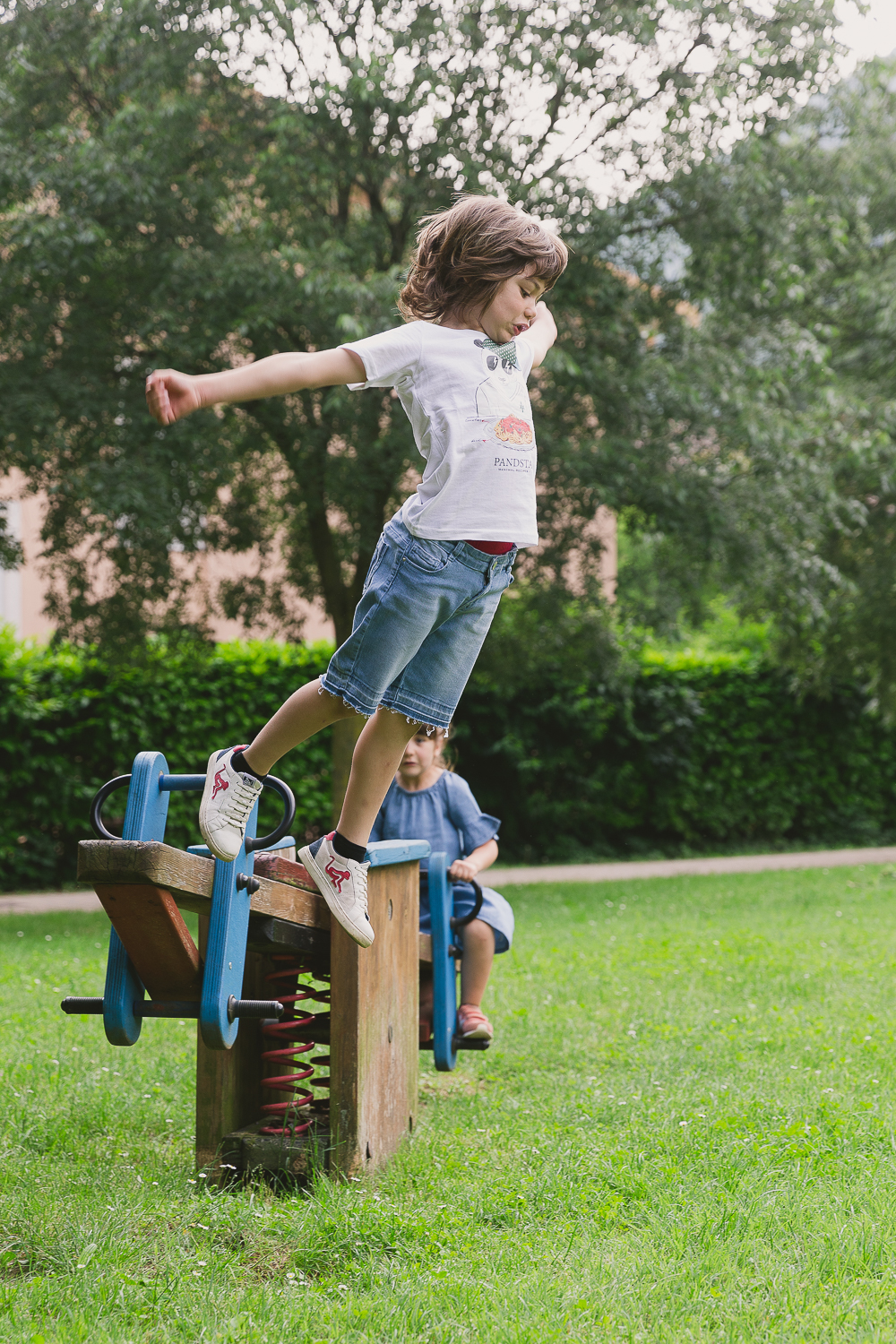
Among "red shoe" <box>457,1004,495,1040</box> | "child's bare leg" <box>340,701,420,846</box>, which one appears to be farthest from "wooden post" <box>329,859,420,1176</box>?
"red shoe" <box>457,1004,495,1040</box>

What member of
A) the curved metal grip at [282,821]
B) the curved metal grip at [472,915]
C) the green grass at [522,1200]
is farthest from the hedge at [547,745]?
the curved metal grip at [282,821]

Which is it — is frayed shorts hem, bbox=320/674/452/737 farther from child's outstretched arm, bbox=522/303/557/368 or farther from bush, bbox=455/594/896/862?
bush, bbox=455/594/896/862

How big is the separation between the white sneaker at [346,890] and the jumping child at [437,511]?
1cm

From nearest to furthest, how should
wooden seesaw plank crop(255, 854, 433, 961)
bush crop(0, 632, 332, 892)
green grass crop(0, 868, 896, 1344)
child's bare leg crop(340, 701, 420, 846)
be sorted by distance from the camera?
green grass crop(0, 868, 896, 1344), child's bare leg crop(340, 701, 420, 846), wooden seesaw plank crop(255, 854, 433, 961), bush crop(0, 632, 332, 892)

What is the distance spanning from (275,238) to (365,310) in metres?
1.52

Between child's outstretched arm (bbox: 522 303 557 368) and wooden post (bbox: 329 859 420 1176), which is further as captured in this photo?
wooden post (bbox: 329 859 420 1176)

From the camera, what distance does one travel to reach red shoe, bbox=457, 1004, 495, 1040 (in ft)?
14.4

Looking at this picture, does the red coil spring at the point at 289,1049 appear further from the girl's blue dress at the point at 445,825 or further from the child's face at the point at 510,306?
the child's face at the point at 510,306

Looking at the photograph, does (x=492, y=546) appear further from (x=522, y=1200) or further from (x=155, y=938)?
(x=522, y=1200)

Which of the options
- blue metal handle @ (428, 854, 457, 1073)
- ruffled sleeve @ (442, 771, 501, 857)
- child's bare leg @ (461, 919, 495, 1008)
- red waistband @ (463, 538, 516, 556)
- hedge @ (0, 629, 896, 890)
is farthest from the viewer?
hedge @ (0, 629, 896, 890)

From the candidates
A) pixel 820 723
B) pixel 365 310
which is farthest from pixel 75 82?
pixel 820 723

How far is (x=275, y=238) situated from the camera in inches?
360

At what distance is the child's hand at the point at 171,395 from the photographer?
Answer: 8.11 ft

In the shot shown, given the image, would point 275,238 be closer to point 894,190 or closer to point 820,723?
point 894,190
